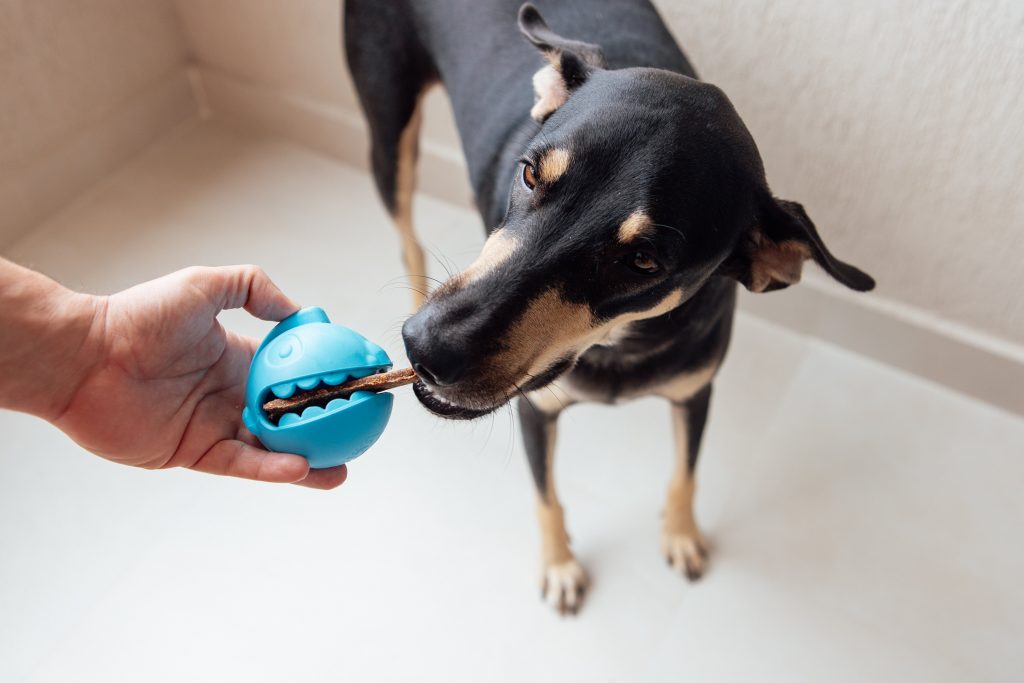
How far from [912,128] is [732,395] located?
739mm

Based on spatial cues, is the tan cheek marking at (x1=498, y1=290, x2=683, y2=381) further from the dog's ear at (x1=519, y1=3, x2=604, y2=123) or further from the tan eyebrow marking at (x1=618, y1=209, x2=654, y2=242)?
the dog's ear at (x1=519, y1=3, x2=604, y2=123)

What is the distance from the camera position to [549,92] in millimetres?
1323

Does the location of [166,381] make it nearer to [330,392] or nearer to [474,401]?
[330,392]

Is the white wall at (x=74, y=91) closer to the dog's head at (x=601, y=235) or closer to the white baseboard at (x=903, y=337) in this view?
the dog's head at (x=601, y=235)

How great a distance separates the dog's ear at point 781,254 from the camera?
3.96ft

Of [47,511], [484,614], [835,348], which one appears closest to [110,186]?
[47,511]

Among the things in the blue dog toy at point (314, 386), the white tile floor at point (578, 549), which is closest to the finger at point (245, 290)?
the blue dog toy at point (314, 386)

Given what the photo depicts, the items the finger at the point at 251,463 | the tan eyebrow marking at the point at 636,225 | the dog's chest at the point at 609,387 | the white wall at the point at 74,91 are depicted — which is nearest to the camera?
the tan eyebrow marking at the point at 636,225

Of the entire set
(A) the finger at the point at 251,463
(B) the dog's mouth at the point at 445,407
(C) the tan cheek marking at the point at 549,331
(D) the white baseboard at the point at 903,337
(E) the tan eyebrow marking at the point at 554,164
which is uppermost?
(E) the tan eyebrow marking at the point at 554,164

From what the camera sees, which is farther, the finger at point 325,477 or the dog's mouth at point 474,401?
the finger at point 325,477

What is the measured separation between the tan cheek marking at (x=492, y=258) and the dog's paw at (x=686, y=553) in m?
0.91

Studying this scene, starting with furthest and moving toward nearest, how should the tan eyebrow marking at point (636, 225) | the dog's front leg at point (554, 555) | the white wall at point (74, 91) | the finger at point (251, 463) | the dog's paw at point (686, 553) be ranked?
the white wall at point (74, 91), the dog's paw at point (686, 553), the dog's front leg at point (554, 555), the finger at point (251, 463), the tan eyebrow marking at point (636, 225)

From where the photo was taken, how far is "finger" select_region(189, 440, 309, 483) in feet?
4.09

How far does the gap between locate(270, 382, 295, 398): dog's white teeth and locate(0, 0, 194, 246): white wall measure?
5.60 feet
